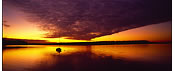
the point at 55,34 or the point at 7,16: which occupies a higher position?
the point at 7,16

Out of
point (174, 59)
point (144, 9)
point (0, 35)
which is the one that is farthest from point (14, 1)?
point (174, 59)

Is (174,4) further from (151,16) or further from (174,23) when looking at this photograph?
(151,16)

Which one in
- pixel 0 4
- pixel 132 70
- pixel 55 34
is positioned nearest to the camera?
pixel 0 4

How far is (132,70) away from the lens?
349 cm

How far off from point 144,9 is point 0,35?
9.54ft

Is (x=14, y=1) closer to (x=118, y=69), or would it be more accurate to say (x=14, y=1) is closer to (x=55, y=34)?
(x=55, y=34)

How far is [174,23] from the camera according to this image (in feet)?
6.01

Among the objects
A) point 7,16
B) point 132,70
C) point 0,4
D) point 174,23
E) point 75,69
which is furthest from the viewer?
point 75,69

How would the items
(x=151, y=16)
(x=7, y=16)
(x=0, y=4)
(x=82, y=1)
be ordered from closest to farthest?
(x=0, y=4), (x=7, y=16), (x=82, y=1), (x=151, y=16)

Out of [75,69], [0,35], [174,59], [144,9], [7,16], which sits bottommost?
[75,69]

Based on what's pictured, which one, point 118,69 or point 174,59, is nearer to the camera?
point 174,59

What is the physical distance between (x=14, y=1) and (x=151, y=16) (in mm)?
3121

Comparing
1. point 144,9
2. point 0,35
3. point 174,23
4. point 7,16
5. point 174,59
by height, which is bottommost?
point 174,59

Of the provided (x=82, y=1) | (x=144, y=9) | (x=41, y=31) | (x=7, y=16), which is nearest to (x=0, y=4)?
(x=7, y=16)
